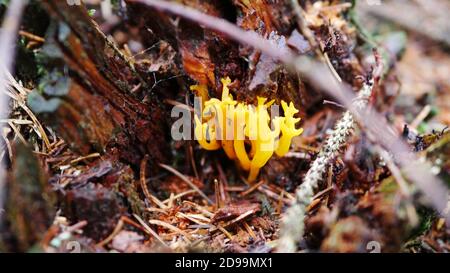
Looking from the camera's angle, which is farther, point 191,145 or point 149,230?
point 191,145

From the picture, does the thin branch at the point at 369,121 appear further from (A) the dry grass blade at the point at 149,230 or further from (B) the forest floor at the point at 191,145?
(A) the dry grass blade at the point at 149,230

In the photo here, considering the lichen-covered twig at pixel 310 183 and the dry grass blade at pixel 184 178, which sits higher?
the lichen-covered twig at pixel 310 183

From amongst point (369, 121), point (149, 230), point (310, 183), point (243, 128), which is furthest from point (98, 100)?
point (369, 121)

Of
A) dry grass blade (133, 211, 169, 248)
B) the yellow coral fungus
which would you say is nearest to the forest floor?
dry grass blade (133, 211, 169, 248)

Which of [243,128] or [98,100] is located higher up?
[98,100]

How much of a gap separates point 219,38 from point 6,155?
1.31 metres

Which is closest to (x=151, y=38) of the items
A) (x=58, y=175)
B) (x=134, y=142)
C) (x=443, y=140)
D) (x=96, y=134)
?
(x=134, y=142)

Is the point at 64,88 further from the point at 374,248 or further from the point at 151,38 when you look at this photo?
the point at 374,248

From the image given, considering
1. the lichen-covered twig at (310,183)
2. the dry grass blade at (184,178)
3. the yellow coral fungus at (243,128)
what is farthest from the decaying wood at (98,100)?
the lichen-covered twig at (310,183)

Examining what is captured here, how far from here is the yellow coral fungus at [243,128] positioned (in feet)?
7.56

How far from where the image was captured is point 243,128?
7.82 feet

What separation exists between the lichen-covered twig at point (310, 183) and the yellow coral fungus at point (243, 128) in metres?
0.27

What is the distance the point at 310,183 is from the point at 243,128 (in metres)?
0.62

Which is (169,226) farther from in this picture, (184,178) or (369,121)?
(369,121)
